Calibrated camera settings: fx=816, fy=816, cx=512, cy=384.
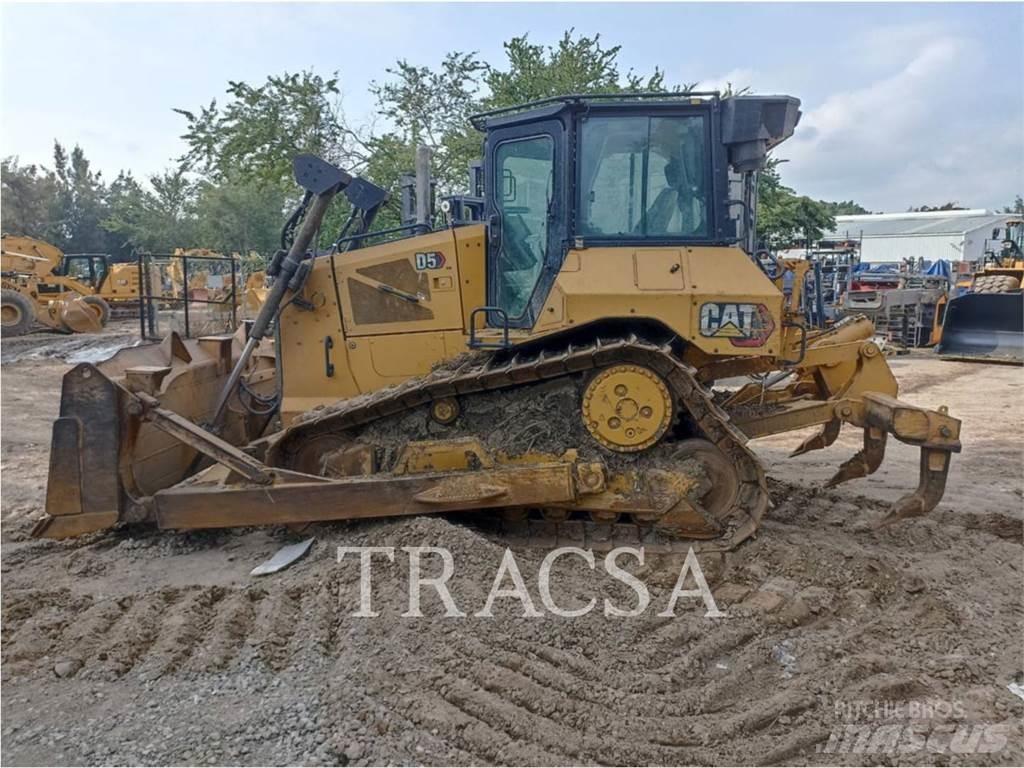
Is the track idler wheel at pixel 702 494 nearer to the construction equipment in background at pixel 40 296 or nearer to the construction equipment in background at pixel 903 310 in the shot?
the construction equipment in background at pixel 903 310

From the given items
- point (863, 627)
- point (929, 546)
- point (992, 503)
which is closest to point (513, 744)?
point (863, 627)

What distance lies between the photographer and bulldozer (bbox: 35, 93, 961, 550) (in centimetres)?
486

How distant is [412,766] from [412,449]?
7.52 feet

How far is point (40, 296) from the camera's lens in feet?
72.9

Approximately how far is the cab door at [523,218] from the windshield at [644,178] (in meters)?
0.21

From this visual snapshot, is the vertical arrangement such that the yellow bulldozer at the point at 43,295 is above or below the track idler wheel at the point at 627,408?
above

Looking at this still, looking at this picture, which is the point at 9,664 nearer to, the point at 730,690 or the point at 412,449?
the point at 412,449

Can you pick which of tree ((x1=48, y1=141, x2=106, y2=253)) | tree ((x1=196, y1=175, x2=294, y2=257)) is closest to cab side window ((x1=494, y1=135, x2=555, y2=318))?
tree ((x1=196, y1=175, x2=294, y2=257))

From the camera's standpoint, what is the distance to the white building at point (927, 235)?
4484cm

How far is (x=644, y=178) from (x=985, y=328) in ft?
45.3

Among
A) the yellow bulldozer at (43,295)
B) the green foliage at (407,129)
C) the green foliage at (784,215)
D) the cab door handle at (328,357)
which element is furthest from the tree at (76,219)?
the cab door handle at (328,357)

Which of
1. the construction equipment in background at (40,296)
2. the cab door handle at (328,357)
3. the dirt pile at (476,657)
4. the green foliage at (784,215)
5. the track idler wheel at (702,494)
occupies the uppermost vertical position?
the green foliage at (784,215)

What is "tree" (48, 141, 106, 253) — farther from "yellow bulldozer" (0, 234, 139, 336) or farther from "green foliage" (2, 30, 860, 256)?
"green foliage" (2, 30, 860, 256)

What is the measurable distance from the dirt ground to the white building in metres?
41.4
